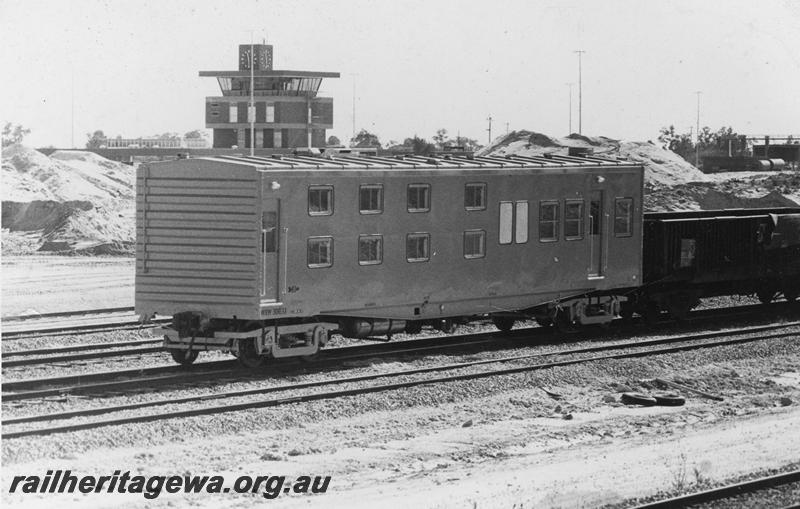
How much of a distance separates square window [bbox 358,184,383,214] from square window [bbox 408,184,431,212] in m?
0.75

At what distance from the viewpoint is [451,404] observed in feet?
63.6

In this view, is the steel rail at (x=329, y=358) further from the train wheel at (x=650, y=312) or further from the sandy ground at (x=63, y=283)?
the sandy ground at (x=63, y=283)

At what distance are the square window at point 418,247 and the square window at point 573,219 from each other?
4.06 metres

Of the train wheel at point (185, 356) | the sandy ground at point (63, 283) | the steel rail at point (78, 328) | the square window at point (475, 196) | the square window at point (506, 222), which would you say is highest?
the square window at point (475, 196)

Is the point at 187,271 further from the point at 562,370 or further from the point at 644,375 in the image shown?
the point at 644,375

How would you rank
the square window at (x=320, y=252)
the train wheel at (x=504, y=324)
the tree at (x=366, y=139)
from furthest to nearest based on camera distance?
the tree at (x=366, y=139), the train wheel at (x=504, y=324), the square window at (x=320, y=252)

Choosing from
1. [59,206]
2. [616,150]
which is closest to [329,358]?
[59,206]

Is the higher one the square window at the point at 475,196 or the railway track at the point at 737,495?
the square window at the point at 475,196

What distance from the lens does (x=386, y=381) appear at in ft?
67.9

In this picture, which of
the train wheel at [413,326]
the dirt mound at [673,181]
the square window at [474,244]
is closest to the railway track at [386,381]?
the train wheel at [413,326]

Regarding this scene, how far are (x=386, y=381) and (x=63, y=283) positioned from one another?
19.9 m

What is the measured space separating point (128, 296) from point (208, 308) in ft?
49.0

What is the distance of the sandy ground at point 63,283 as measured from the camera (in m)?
33.0

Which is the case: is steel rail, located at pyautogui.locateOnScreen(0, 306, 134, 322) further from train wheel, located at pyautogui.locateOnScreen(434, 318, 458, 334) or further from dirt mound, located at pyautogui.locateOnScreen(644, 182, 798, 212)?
dirt mound, located at pyautogui.locateOnScreen(644, 182, 798, 212)
